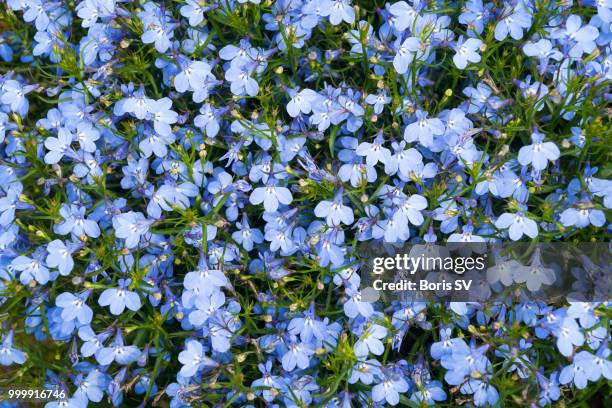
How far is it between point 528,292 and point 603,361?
37 centimetres

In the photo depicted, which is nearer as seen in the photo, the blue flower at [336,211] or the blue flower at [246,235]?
the blue flower at [336,211]

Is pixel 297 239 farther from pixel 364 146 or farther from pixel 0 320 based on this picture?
pixel 0 320

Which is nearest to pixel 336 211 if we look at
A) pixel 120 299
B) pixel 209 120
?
pixel 209 120

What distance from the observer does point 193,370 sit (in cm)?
272

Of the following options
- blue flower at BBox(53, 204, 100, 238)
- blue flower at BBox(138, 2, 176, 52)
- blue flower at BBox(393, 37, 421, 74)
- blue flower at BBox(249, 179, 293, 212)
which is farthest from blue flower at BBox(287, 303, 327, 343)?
blue flower at BBox(138, 2, 176, 52)

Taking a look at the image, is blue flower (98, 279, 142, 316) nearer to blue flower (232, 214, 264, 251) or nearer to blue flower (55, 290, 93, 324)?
blue flower (55, 290, 93, 324)

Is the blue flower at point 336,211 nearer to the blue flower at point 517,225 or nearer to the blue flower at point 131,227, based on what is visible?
the blue flower at point 517,225

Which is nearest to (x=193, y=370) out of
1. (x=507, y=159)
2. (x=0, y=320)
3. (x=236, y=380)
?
(x=236, y=380)

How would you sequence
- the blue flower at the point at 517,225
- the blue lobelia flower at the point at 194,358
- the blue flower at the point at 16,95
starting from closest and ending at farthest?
the blue flower at the point at 517,225, the blue lobelia flower at the point at 194,358, the blue flower at the point at 16,95

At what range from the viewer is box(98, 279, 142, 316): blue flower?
2729 mm

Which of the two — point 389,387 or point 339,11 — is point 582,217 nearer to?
point 389,387

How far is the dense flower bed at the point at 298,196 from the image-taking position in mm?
2711

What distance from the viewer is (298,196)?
117 inches

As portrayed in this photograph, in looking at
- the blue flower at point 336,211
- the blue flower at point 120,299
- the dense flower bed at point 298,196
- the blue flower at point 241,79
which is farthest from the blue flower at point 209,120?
the blue flower at point 120,299
